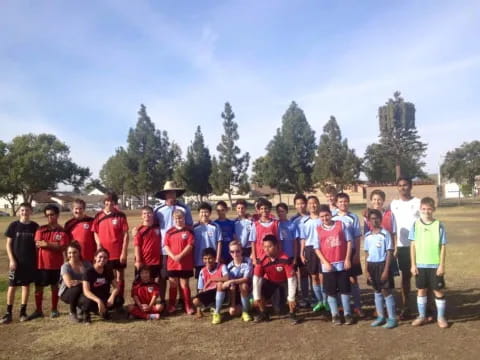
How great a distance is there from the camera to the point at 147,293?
248 inches

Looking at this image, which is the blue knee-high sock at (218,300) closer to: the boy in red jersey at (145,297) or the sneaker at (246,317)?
the sneaker at (246,317)

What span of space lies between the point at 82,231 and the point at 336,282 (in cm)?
402

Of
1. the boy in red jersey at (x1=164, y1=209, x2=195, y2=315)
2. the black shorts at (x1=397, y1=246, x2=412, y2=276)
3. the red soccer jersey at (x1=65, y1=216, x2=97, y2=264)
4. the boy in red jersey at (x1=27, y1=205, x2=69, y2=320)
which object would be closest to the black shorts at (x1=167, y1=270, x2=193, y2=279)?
the boy in red jersey at (x1=164, y1=209, x2=195, y2=315)

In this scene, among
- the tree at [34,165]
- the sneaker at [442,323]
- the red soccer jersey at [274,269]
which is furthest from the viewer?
the tree at [34,165]

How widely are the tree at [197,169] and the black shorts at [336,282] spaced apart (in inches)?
1847

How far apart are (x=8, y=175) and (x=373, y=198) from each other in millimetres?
53220

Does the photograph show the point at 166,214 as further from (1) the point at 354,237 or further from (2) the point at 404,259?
(2) the point at 404,259

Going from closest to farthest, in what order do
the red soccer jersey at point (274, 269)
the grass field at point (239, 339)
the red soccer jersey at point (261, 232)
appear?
the grass field at point (239, 339) → the red soccer jersey at point (274, 269) → the red soccer jersey at point (261, 232)

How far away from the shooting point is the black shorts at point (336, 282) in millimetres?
5645

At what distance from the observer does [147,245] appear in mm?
6535

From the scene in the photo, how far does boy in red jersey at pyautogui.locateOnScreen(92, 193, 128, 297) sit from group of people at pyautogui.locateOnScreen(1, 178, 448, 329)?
0.05 feet

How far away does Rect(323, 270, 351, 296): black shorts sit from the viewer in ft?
18.5

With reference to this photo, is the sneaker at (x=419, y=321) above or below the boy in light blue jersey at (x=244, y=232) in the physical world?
below

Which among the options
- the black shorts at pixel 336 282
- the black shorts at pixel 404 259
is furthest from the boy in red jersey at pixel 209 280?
the black shorts at pixel 404 259
